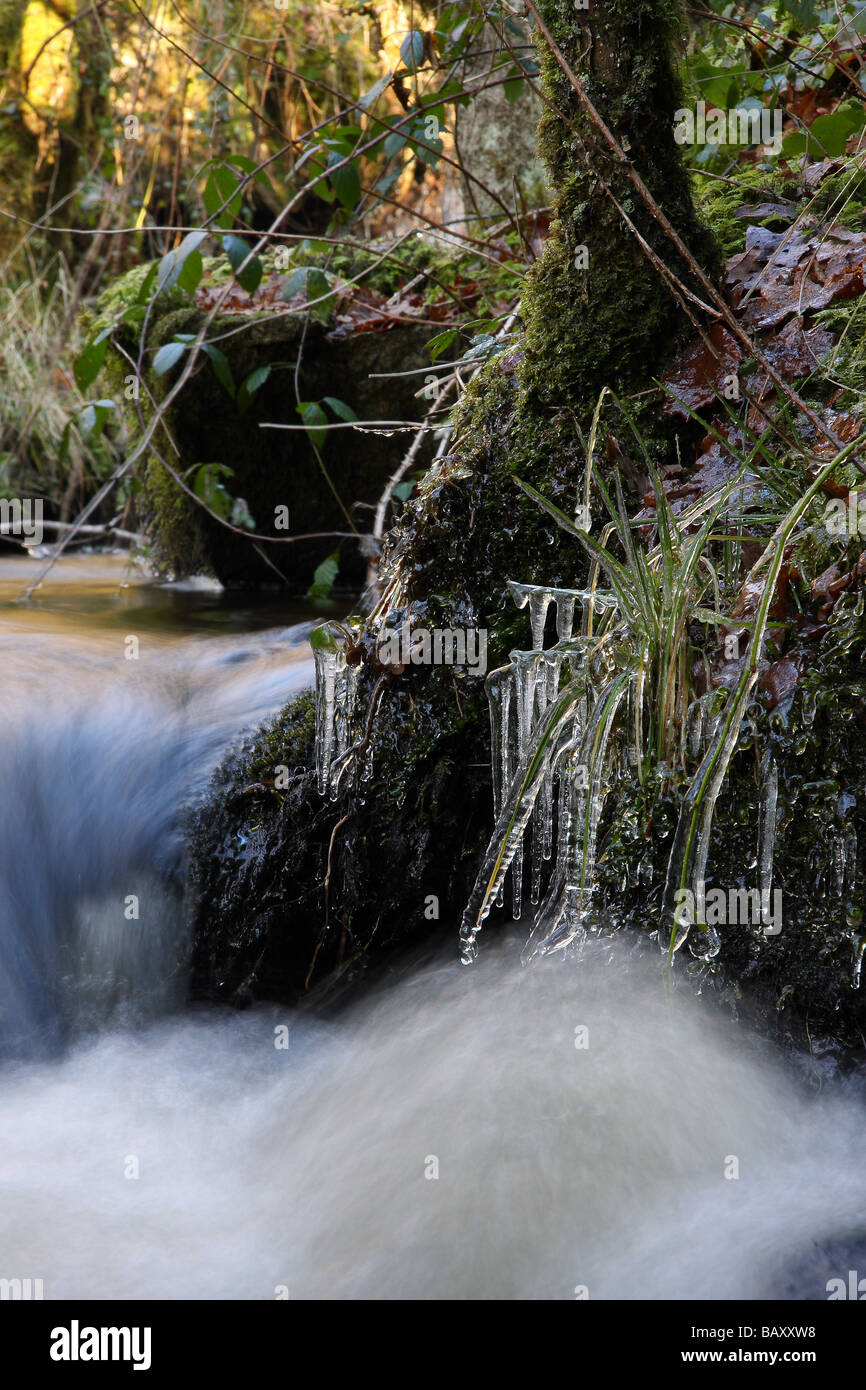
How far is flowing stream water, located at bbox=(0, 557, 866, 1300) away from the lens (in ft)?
6.00

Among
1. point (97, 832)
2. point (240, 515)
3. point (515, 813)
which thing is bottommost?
point (97, 832)

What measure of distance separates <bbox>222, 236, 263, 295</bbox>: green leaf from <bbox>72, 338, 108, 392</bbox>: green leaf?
1.67ft

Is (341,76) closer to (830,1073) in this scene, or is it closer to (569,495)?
(569,495)

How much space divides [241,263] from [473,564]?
143 cm

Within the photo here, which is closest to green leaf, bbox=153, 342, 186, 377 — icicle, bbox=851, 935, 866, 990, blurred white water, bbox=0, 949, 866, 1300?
blurred white water, bbox=0, 949, 866, 1300

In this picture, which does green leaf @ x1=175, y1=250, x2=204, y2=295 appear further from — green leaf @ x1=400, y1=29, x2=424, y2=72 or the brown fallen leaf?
the brown fallen leaf

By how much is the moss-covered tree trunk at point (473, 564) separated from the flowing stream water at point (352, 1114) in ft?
0.47

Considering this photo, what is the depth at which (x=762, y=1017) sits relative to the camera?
6.88 ft

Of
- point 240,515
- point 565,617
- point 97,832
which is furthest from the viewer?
point 240,515

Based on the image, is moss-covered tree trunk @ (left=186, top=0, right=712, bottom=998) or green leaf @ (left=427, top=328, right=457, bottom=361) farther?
green leaf @ (left=427, top=328, right=457, bottom=361)

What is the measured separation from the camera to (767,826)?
6.72ft

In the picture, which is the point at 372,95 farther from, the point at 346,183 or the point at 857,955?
the point at 857,955

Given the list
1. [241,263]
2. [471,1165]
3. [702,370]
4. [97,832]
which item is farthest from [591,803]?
[241,263]

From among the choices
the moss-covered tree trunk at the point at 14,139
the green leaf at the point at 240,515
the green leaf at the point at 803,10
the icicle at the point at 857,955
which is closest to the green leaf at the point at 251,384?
the green leaf at the point at 240,515
